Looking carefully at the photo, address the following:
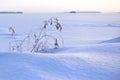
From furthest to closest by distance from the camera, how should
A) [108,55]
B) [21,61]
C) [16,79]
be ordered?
[108,55]
[21,61]
[16,79]

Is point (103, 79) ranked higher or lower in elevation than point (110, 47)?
lower

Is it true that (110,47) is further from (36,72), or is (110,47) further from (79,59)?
(36,72)

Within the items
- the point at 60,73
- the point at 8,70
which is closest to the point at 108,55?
the point at 60,73

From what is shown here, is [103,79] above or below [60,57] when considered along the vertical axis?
below

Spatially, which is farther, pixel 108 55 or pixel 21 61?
pixel 108 55

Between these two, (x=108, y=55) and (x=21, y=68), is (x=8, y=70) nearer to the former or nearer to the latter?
(x=21, y=68)

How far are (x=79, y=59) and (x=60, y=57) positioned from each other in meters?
0.21

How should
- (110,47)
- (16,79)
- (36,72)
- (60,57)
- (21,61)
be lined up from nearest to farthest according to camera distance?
(16,79), (36,72), (21,61), (60,57), (110,47)

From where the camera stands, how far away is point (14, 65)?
7.17 feet

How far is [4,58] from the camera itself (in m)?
2.42

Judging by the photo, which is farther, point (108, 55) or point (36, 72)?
point (108, 55)

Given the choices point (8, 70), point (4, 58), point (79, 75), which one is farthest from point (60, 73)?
point (4, 58)

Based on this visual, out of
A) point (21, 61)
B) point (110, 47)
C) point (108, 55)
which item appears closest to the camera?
point (21, 61)

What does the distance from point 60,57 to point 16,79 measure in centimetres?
70
